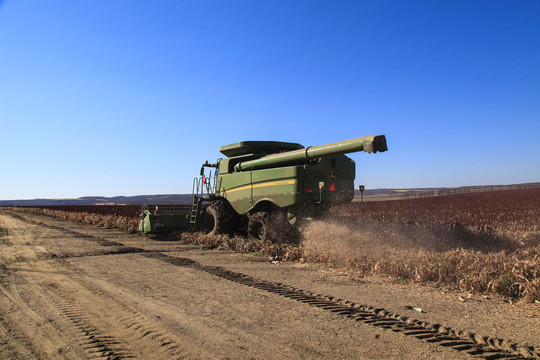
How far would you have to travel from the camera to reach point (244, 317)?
15.4 ft

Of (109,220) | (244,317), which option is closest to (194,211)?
(109,220)

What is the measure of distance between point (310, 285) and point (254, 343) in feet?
8.88

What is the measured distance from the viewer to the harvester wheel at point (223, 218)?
12562 mm

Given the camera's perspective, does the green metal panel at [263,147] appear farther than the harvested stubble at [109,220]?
No

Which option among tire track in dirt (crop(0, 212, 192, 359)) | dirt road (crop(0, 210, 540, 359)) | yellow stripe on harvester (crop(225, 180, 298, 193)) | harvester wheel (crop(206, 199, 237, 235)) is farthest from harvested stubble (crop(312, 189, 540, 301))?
tire track in dirt (crop(0, 212, 192, 359))

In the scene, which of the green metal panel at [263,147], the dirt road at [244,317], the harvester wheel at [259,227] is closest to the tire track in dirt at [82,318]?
the dirt road at [244,317]

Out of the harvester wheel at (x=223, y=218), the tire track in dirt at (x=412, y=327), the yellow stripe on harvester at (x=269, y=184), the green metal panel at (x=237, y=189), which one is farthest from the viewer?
the harvester wheel at (x=223, y=218)

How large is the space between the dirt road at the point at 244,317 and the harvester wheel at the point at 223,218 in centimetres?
485

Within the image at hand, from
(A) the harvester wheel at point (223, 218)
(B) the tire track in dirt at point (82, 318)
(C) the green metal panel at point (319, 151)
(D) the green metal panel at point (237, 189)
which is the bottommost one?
(B) the tire track in dirt at point (82, 318)

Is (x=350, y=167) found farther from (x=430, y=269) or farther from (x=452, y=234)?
(x=430, y=269)

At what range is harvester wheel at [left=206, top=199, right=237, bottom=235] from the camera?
41.2 ft

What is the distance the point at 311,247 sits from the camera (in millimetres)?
8828

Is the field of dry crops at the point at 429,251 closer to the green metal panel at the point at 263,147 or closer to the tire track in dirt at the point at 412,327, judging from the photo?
the tire track in dirt at the point at 412,327

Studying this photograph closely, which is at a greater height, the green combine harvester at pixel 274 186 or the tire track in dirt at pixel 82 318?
the green combine harvester at pixel 274 186
